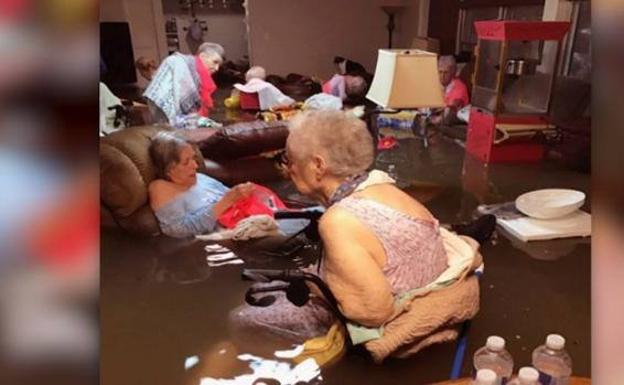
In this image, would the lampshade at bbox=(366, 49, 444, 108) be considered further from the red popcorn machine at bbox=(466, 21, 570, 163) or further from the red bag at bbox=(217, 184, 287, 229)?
the red popcorn machine at bbox=(466, 21, 570, 163)

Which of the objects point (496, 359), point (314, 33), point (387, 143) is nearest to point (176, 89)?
point (387, 143)

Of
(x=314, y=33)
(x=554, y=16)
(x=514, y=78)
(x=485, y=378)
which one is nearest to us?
(x=485, y=378)

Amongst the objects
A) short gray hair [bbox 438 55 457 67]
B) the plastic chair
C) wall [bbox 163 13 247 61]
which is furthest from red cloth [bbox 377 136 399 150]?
wall [bbox 163 13 247 61]

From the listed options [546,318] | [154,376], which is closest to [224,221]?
[154,376]

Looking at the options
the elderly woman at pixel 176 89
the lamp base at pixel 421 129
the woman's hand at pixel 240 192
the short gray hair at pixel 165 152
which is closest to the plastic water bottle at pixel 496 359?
the woman's hand at pixel 240 192

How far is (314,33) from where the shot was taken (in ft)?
23.6

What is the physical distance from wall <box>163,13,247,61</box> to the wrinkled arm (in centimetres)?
719

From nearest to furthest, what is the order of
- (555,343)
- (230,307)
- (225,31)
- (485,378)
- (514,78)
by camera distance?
(485,378) < (555,343) < (230,307) < (514,78) < (225,31)

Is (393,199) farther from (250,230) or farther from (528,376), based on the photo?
(250,230)

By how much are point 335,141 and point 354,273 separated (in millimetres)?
413

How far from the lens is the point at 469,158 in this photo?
145 inches

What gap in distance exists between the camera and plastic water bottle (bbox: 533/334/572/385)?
1001mm

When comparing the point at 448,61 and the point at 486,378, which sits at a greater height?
the point at 448,61

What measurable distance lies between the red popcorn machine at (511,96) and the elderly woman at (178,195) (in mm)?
2099
